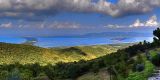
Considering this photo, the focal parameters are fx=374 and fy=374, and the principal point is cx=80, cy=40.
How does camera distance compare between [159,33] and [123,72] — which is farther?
[159,33]

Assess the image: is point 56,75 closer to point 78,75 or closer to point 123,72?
point 78,75

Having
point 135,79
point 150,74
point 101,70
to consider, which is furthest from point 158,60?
point 101,70

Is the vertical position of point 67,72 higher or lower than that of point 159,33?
lower

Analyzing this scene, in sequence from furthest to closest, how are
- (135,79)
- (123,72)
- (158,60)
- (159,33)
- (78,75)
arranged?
1. (78,75)
2. (159,33)
3. (123,72)
4. (158,60)
5. (135,79)

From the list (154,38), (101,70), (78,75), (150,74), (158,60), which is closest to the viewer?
(150,74)

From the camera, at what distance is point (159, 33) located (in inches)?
4680

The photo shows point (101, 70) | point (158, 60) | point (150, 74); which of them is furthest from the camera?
point (101, 70)

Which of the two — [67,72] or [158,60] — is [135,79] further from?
[67,72]

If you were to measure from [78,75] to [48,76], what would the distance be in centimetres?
1264

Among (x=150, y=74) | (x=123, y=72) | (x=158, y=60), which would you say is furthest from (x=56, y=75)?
(x=150, y=74)

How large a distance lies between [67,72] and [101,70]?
17594 mm

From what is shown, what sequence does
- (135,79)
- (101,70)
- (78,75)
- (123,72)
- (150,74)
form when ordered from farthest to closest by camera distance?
(78,75)
(101,70)
(123,72)
(150,74)
(135,79)

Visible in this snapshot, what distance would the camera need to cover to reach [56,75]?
147375 mm

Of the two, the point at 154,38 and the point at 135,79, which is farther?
the point at 154,38
